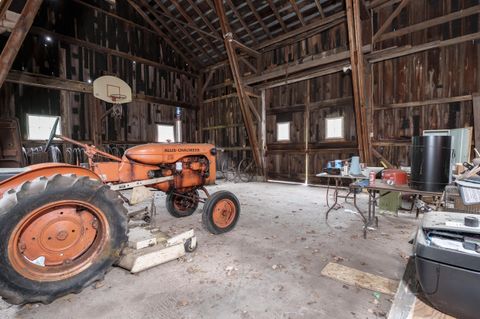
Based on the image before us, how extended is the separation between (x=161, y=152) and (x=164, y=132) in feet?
21.6

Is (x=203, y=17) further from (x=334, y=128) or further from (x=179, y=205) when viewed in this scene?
(x=179, y=205)

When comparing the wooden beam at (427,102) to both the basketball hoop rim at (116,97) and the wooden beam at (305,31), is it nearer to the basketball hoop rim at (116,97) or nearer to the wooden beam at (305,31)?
the wooden beam at (305,31)

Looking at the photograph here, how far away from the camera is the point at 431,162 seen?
2.38 m

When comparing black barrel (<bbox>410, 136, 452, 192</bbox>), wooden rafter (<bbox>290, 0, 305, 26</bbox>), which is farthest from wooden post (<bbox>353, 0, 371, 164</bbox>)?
black barrel (<bbox>410, 136, 452, 192</bbox>)

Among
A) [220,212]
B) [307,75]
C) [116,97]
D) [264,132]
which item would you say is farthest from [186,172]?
[116,97]

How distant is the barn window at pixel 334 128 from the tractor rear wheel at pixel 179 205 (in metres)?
4.79

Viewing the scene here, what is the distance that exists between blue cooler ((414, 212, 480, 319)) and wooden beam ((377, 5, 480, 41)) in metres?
6.14

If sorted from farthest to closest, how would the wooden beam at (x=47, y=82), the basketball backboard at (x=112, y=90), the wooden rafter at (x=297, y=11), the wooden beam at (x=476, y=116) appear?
the basketball backboard at (x=112, y=90) < the wooden rafter at (x=297, y=11) < the wooden beam at (x=47, y=82) < the wooden beam at (x=476, y=116)

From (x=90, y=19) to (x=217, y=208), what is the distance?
Result: 301 inches

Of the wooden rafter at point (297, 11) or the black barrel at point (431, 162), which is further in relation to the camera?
the wooden rafter at point (297, 11)

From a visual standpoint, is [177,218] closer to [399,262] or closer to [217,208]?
[217,208]

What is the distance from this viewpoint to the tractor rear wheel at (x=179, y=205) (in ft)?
12.7

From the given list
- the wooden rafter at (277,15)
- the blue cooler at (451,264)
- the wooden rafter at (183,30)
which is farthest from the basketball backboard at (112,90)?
the blue cooler at (451,264)

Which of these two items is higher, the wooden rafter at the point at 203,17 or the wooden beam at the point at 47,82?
the wooden rafter at the point at 203,17
